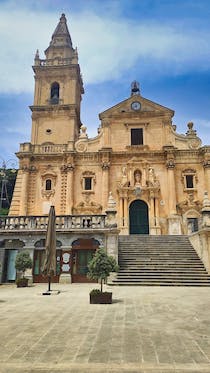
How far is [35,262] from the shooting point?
1594 centimetres

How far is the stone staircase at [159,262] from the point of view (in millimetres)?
13968

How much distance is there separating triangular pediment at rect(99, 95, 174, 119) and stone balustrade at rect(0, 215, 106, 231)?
582 inches

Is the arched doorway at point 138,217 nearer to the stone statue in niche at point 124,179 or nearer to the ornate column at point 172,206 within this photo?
the stone statue in niche at point 124,179

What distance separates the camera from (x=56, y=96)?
1265 inches

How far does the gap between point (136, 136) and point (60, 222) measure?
1455cm

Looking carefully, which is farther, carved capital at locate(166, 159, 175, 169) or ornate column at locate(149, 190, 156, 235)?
carved capital at locate(166, 159, 175, 169)

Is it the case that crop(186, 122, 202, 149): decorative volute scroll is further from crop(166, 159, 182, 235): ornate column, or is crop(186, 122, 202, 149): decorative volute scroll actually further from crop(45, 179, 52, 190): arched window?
crop(45, 179, 52, 190): arched window

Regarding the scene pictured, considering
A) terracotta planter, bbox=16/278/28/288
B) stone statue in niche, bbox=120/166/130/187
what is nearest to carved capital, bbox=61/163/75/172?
stone statue in niche, bbox=120/166/130/187

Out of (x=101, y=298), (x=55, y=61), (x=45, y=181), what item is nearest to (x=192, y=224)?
(x=45, y=181)

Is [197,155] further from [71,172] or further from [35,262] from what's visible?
[35,262]

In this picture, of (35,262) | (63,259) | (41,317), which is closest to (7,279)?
(35,262)

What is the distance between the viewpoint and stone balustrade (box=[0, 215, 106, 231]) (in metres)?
16.5

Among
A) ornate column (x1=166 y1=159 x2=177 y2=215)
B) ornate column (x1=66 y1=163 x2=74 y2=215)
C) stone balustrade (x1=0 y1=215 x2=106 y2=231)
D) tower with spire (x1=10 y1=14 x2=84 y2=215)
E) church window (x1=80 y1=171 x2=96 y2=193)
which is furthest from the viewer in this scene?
church window (x1=80 y1=171 x2=96 y2=193)

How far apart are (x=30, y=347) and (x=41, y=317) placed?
231cm
